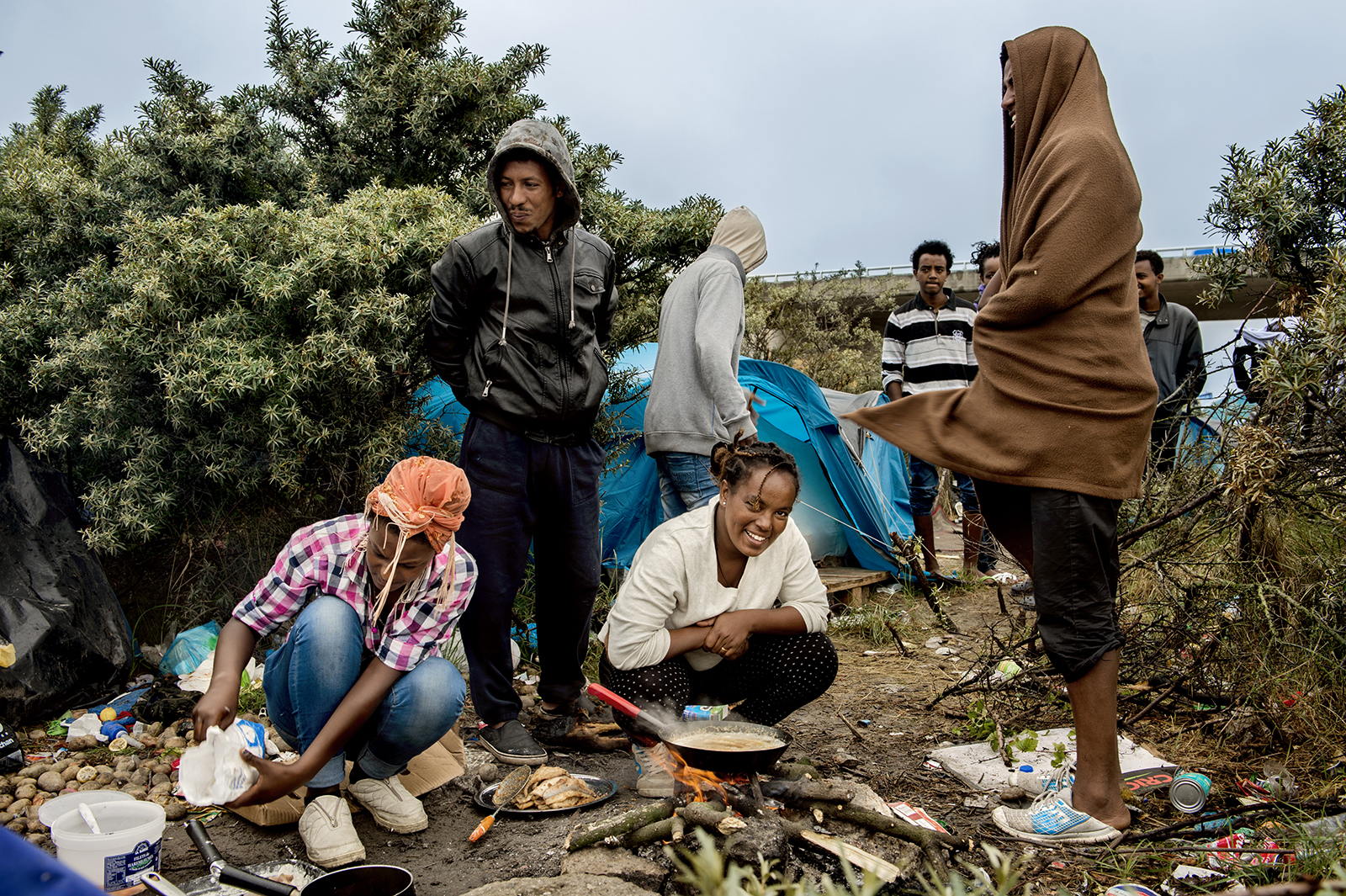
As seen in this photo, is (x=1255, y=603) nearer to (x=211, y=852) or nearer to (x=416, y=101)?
(x=211, y=852)

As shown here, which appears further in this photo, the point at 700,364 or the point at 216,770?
the point at 700,364

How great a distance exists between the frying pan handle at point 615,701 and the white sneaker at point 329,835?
776mm

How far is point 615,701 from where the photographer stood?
2.91 m

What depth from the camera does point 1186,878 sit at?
2264 mm

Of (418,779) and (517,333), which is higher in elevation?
(517,333)

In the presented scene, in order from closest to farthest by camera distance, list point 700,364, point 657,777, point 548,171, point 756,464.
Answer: point 657,777 < point 756,464 < point 548,171 < point 700,364

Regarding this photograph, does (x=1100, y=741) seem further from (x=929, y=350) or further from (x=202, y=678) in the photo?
(x=929, y=350)

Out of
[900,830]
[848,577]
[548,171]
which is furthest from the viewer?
[848,577]

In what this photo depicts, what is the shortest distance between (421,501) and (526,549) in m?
0.96

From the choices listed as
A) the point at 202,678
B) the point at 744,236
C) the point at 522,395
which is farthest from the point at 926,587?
the point at 202,678

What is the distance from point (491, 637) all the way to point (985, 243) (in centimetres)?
470

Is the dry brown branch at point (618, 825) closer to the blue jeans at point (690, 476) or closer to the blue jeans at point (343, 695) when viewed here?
the blue jeans at point (343, 695)

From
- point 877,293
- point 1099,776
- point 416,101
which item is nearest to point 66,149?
point 416,101

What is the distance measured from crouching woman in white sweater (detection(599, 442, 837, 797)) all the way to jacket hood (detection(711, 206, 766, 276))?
1.47 metres
